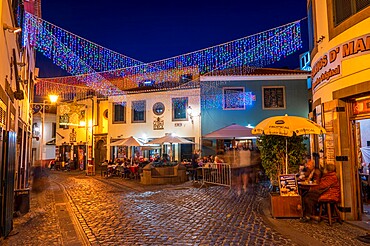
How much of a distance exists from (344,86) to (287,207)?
10.3ft

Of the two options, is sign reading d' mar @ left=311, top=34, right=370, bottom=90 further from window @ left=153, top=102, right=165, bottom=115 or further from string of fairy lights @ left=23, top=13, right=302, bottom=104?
window @ left=153, top=102, right=165, bottom=115

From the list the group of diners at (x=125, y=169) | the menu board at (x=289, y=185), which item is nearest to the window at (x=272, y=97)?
the group of diners at (x=125, y=169)

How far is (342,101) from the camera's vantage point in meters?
7.30

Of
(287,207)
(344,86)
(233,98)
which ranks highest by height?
(233,98)

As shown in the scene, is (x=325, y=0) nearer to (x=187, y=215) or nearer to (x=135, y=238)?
(x=187, y=215)

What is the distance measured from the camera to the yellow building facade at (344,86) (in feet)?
21.7

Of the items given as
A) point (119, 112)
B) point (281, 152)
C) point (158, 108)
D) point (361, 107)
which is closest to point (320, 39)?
point (361, 107)

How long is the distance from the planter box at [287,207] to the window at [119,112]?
62.1ft

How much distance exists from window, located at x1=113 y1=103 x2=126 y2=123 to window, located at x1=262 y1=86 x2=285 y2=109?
11.0m

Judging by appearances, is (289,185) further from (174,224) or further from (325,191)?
(174,224)

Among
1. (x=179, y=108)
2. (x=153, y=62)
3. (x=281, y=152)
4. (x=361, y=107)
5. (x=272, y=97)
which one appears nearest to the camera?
(x=361, y=107)

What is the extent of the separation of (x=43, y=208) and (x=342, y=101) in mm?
9081

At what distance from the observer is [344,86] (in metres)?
7.09

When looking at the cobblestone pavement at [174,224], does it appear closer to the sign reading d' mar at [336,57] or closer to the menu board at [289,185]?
the menu board at [289,185]
